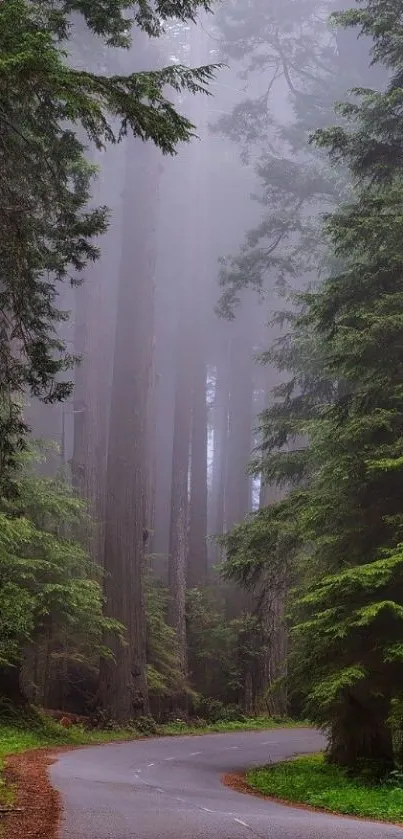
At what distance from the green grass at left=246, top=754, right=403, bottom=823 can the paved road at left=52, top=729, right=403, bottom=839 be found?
551mm

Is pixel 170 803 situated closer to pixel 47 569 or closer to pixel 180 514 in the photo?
pixel 47 569

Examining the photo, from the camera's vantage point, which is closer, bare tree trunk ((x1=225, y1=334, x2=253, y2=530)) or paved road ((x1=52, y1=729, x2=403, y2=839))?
paved road ((x1=52, y1=729, x2=403, y2=839))

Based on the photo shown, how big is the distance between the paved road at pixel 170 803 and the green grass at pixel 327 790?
55cm

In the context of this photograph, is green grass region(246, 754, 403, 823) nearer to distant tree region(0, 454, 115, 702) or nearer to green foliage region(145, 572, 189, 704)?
distant tree region(0, 454, 115, 702)

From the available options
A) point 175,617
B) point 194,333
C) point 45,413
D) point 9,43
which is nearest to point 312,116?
point 194,333

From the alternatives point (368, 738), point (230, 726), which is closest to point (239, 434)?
point (230, 726)

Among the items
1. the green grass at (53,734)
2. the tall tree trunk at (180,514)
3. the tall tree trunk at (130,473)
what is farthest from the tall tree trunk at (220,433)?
the green grass at (53,734)

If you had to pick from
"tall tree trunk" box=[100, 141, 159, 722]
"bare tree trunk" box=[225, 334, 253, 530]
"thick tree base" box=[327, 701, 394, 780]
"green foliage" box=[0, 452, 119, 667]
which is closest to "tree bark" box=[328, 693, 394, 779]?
"thick tree base" box=[327, 701, 394, 780]

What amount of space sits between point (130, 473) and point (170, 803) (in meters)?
12.6

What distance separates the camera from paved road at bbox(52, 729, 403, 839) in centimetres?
718

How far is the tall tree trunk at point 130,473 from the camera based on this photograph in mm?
19531

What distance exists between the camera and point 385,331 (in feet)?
35.1

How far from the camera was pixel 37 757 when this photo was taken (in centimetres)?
1253

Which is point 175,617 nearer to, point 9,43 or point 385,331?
point 385,331
